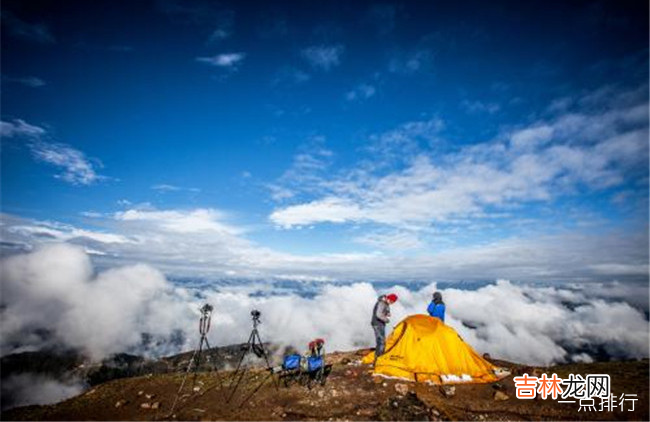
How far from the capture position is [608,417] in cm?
998

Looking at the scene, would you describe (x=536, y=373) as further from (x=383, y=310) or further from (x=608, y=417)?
(x=383, y=310)

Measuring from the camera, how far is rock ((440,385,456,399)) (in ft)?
38.5

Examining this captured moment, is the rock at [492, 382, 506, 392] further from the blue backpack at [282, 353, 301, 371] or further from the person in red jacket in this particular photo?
the blue backpack at [282, 353, 301, 371]

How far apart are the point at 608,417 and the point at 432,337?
5.60m

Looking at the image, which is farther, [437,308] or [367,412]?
[437,308]

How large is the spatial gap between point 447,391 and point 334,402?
4.19 meters

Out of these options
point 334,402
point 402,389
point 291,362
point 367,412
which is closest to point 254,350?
point 291,362

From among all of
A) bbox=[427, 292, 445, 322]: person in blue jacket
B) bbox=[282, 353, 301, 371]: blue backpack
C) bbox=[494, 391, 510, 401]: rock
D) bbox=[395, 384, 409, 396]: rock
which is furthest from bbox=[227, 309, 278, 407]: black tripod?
bbox=[427, 292, 445, 322]: person in blue jacket

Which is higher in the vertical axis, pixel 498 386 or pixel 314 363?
pixel 314 363

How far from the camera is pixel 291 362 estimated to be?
13.3m

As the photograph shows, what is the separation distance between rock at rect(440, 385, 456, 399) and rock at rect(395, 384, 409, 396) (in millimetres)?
1276

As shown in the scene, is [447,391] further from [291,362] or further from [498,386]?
[291,362]

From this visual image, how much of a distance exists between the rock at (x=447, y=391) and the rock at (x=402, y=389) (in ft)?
4.19

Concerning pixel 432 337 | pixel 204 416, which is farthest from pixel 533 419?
pixel 204 416
